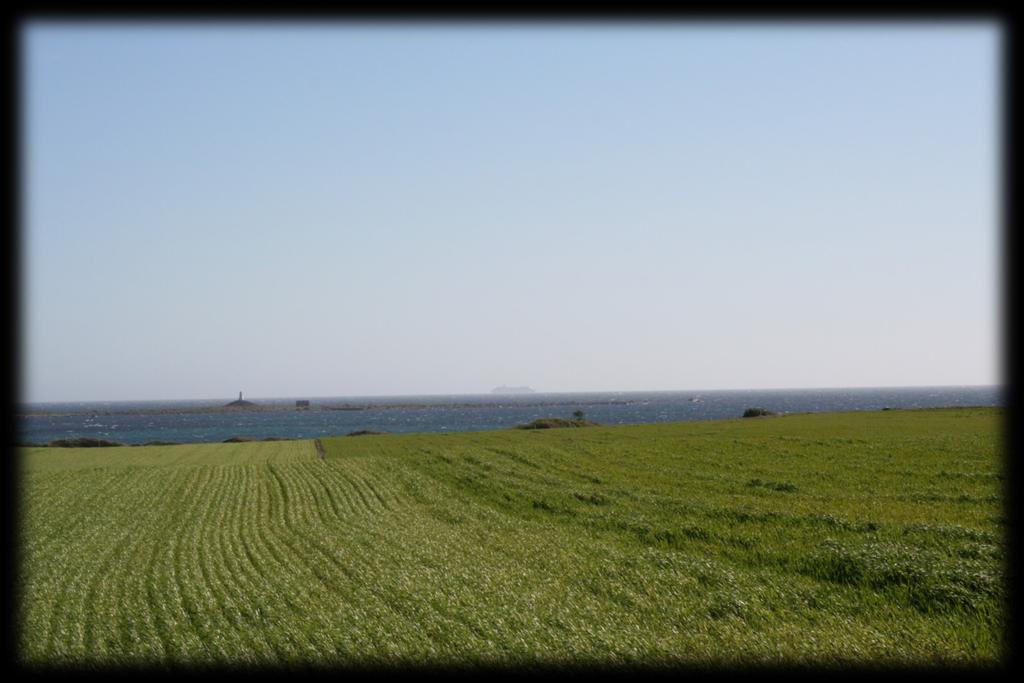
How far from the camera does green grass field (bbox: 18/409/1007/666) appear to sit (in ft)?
37.4

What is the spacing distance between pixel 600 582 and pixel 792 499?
423 inches

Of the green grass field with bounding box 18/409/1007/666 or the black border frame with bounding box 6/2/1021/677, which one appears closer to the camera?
the black border frame with bounding box 6/2/1021/677

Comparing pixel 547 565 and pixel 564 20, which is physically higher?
pixel 564 20

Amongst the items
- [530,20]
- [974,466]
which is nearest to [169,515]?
[530,20]

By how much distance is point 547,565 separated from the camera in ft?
55.3

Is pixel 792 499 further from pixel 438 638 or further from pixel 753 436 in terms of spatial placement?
pixel 753 436

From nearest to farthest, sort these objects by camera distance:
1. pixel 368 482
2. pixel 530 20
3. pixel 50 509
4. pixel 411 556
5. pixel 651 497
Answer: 1. pixel 530 20
2. pixel 411 556
3. pixel 651 497
4. pixel 50 509
5. pixel 368 482

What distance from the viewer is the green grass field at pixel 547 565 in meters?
11.4

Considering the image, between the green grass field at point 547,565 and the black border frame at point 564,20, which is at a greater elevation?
the black border frame at point 564,20

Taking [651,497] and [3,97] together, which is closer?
[3,97]

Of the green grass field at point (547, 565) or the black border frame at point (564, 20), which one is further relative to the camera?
the green grass field at point (547, 565)

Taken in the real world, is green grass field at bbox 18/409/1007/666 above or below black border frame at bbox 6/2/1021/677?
below

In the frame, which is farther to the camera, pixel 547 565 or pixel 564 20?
pixel 547 565

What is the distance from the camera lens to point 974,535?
53.4 ft
